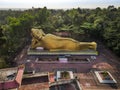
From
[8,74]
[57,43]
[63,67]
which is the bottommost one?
[63,67]

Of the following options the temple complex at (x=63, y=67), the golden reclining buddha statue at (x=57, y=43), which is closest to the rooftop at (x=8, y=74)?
the temple complex at (x=63, y=67)

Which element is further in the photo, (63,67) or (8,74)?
(63,67)

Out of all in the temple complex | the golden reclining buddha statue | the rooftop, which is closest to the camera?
the rooftop

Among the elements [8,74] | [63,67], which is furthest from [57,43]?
[8,74]

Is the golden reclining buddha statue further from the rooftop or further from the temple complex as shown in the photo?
the rooftop

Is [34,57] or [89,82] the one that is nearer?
[89,82]

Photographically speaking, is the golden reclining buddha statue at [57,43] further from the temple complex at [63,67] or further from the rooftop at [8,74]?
the rooftop at [8,74]

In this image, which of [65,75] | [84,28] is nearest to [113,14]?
[84,28]

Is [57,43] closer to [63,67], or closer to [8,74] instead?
[63,67]

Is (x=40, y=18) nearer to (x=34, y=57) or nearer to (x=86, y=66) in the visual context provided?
(x=34, y=57)

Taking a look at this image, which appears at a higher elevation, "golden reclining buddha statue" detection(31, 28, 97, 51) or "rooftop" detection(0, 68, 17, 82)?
"rooftop" detection(0, 68, 17, 82)

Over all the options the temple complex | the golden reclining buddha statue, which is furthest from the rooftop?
the golden reclining buddha statue
